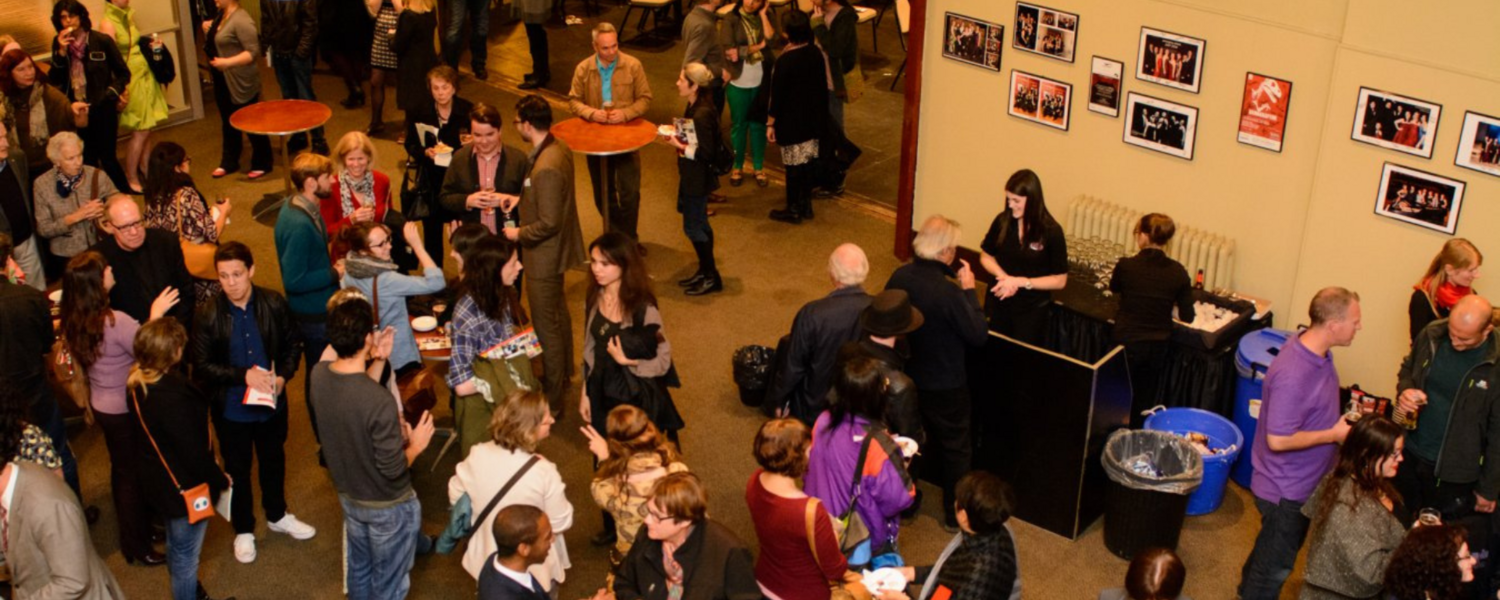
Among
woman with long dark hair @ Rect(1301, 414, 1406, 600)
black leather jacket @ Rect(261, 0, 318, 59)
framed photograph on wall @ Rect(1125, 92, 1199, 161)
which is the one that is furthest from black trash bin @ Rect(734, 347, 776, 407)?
black leather jacket @ Rect(261, 0, 318, 59)

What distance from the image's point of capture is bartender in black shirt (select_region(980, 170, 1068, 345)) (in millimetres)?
6809

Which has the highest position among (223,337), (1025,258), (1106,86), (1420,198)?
(1106,86)

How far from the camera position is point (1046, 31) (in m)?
8.14

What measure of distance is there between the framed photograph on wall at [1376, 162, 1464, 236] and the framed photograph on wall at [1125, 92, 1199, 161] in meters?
1.06

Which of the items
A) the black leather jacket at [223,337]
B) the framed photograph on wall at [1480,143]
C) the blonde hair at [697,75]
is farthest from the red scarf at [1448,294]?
the black leather jacket at [223,337]

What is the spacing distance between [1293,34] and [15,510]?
5968 mm

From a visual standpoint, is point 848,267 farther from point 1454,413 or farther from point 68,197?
point 68,197

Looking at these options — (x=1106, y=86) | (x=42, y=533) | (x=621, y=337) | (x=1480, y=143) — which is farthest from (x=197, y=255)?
(x=1480, y=143)

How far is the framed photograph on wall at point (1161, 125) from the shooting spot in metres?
7.63

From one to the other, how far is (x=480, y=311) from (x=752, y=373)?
189cm

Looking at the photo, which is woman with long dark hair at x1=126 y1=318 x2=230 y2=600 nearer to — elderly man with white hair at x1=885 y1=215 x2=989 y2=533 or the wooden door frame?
elderly man with white hair at x1=885 y1=215 x2=989 y2=533

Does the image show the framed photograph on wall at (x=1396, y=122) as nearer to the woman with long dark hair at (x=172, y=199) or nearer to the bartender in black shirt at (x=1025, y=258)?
the bartender in black shirt at (x=1025, y=258)

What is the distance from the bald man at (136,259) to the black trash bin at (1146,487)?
4363 mm

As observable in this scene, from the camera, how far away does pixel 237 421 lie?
6.21 metres
